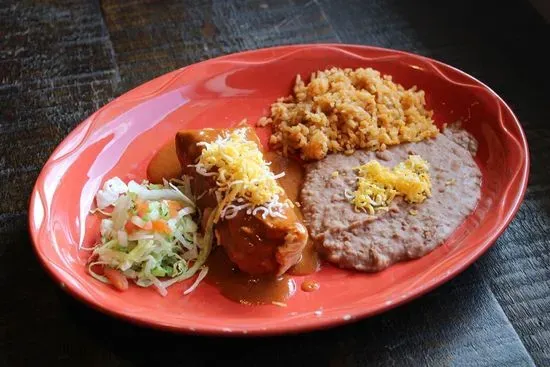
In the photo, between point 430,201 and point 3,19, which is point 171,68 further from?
point 430,201

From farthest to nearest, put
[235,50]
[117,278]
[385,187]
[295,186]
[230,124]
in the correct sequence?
1. [235,50]
2. [230,124]
3. [295,186]
4. [385,187]
5. [117,278]

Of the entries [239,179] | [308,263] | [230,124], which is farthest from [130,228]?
[230,124]

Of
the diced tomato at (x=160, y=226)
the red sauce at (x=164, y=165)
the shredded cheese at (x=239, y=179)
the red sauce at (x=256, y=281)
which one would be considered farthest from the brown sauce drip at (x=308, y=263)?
the red sauce at (x=164, y=165)

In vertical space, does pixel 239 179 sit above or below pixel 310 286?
above

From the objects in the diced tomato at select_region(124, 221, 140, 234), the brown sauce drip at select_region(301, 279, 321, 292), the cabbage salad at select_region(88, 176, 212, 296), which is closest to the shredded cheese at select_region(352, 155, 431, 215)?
the brown sauce drip at select_region(301, 279, 321, 292)

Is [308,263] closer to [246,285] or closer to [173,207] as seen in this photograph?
[246,285]

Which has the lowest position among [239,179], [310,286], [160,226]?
[310,286]

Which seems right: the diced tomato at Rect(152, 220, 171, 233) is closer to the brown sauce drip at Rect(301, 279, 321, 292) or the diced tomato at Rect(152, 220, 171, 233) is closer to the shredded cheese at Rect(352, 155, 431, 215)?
the brown sauce drip at Rect(301, 279, 321, 292)

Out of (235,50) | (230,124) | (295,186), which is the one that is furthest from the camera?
(235,50)

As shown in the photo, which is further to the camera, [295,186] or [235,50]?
[235,50]
